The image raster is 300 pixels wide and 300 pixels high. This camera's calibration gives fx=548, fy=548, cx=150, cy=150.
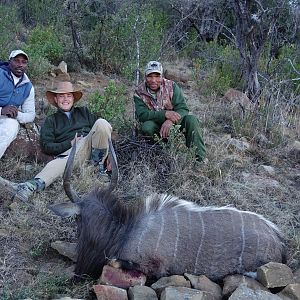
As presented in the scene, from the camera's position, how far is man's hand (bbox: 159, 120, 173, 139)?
16.8 feet

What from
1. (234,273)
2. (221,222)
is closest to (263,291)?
(234,273)

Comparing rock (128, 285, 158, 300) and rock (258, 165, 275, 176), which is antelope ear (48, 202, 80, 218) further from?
rock (258, 165, 275, 176)

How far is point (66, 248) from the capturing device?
3848 mm

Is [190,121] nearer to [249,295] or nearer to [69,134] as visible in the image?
[69,134]

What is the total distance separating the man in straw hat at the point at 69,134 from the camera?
4.86m

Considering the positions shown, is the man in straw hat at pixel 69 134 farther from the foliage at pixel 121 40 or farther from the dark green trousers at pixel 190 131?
the foliage at pixel 121 40

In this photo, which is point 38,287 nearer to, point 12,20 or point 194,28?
point 12,20

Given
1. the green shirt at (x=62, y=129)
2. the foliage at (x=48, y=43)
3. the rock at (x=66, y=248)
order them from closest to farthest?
the rock at (x=66, y=248)
the green shirt at (x=62, y=129)
the foliage at (x=48, y=43)

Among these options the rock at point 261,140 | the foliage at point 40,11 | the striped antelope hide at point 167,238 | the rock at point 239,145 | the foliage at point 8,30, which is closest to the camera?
the striped antelope hide at point 167,238

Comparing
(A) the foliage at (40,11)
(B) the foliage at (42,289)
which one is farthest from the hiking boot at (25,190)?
(A) the foliage at (40,11)

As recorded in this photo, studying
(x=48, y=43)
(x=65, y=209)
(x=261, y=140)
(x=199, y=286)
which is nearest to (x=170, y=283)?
(x=199, y=286)

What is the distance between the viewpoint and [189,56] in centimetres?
984

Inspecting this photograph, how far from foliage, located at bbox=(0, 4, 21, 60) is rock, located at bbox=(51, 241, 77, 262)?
3.89 meters

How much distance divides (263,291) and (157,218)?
0.90 m
